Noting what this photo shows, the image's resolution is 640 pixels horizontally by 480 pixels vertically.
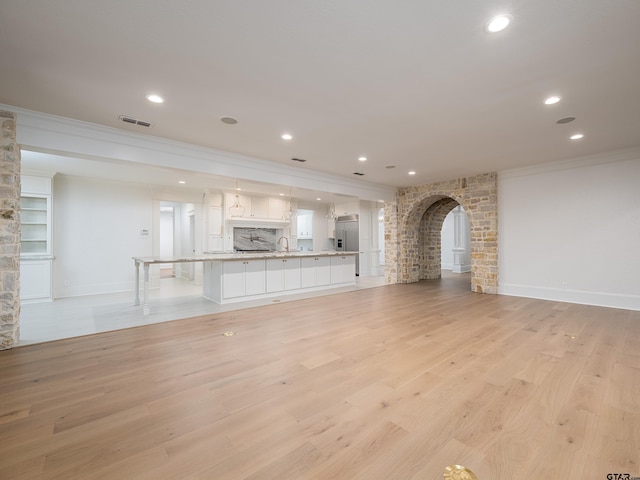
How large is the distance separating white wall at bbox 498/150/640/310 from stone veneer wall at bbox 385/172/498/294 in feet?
0.77

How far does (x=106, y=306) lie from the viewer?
509 cm

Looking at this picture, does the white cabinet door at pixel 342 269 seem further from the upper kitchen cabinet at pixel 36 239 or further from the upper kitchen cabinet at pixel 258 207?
the upper kitchen cabinet at pixel 36 239

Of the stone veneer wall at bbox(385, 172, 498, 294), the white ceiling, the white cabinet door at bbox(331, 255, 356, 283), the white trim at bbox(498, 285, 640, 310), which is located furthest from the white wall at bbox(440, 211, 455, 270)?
the white ceiling

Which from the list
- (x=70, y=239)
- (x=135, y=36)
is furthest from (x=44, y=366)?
Answer: (x=70, y=239)

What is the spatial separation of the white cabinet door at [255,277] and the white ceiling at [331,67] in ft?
8.39

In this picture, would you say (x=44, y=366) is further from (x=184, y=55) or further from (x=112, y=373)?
(x=184, y=55)

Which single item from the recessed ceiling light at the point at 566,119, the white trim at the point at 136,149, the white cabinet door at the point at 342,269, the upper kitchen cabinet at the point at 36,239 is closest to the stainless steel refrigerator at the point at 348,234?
the white cabinet door at the point at 342,269

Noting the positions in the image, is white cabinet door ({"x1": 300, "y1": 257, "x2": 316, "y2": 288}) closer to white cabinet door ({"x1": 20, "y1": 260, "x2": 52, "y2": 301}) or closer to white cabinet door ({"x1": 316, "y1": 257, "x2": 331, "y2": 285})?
white cabinet door ({"x1": 316, "y1": 257, "x2": 331, "y2": 285})

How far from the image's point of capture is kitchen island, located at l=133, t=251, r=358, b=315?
5.24 metres

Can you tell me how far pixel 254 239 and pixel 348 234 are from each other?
10.5 ft

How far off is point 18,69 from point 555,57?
15.1 feet

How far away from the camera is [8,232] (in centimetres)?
315

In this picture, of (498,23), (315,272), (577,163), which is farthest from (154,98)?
(577,163)

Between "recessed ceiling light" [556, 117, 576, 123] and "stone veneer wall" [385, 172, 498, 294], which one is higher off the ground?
"recessed ceiling light" [556, 117, 576, 123]
